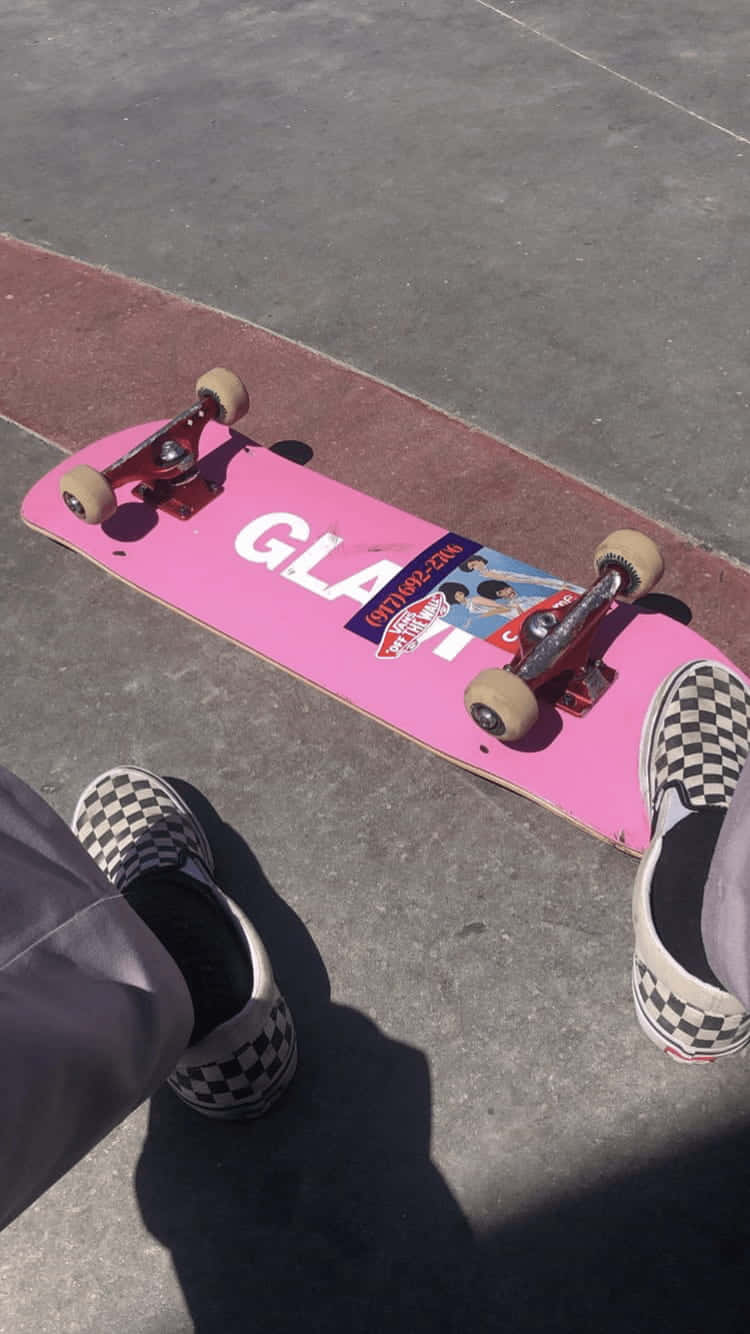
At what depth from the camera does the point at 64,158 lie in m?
8.34

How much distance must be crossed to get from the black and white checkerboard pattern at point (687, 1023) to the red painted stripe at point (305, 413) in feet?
5.52

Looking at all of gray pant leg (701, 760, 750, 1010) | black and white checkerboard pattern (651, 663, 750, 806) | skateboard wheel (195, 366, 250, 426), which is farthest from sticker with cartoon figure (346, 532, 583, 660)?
gray pant leg (701, 760, 750, 1010)

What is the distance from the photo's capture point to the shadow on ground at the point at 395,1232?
9.57ft

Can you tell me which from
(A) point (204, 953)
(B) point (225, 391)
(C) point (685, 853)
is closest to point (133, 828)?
(A) point (204, 953)

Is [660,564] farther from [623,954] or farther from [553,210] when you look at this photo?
[553,210]

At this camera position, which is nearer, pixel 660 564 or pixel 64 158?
pixel 660 564

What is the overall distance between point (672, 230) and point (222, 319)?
9.34 feet

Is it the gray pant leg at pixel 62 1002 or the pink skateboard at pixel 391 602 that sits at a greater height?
the gray pant leg at pixel 62 1002

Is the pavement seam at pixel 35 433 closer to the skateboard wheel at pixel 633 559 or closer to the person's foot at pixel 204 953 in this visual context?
the person's foot at pixel 204 953

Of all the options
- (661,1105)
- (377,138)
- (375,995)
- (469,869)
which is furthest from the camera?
(377,138)

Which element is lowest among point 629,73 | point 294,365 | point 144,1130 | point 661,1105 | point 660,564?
point 144,1130

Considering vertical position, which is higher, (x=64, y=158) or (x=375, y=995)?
(x=64, y=158)

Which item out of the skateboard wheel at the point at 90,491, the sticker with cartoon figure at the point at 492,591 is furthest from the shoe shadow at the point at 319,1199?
the skateboard wheel at the point at 90,491

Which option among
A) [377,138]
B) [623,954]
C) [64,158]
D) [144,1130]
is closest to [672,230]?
[377,138]
